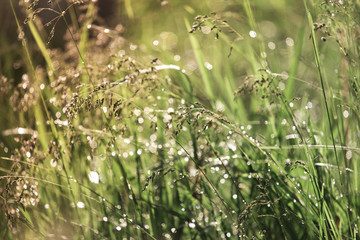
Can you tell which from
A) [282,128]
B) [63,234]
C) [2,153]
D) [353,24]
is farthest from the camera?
[2,153]

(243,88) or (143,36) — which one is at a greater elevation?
(143,36)

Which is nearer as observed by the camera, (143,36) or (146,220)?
(146,220)

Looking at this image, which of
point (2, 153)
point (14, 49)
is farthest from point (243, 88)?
point (14, 49)

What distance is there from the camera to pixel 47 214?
1441mm

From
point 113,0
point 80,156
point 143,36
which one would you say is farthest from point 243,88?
point 113,0

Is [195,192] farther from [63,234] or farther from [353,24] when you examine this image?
[353,24]

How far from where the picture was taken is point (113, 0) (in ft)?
10.0

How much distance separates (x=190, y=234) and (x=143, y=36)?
1316mm

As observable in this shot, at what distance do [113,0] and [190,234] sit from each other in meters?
2.12

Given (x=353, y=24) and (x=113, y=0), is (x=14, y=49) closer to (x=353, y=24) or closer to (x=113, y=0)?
(x=113, y=0)

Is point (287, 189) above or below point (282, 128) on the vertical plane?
below

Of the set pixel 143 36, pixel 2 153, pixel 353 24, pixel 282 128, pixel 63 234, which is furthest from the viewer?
pixel 143 36

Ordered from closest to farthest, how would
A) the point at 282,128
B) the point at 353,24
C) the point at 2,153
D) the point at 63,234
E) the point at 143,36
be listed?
the point at 353,24 < the point at 63,234 < the point at 282,128 < the point at 2,153 < the point at 143,36

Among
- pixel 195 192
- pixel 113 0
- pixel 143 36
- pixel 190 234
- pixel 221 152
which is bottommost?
pixel 190 234
